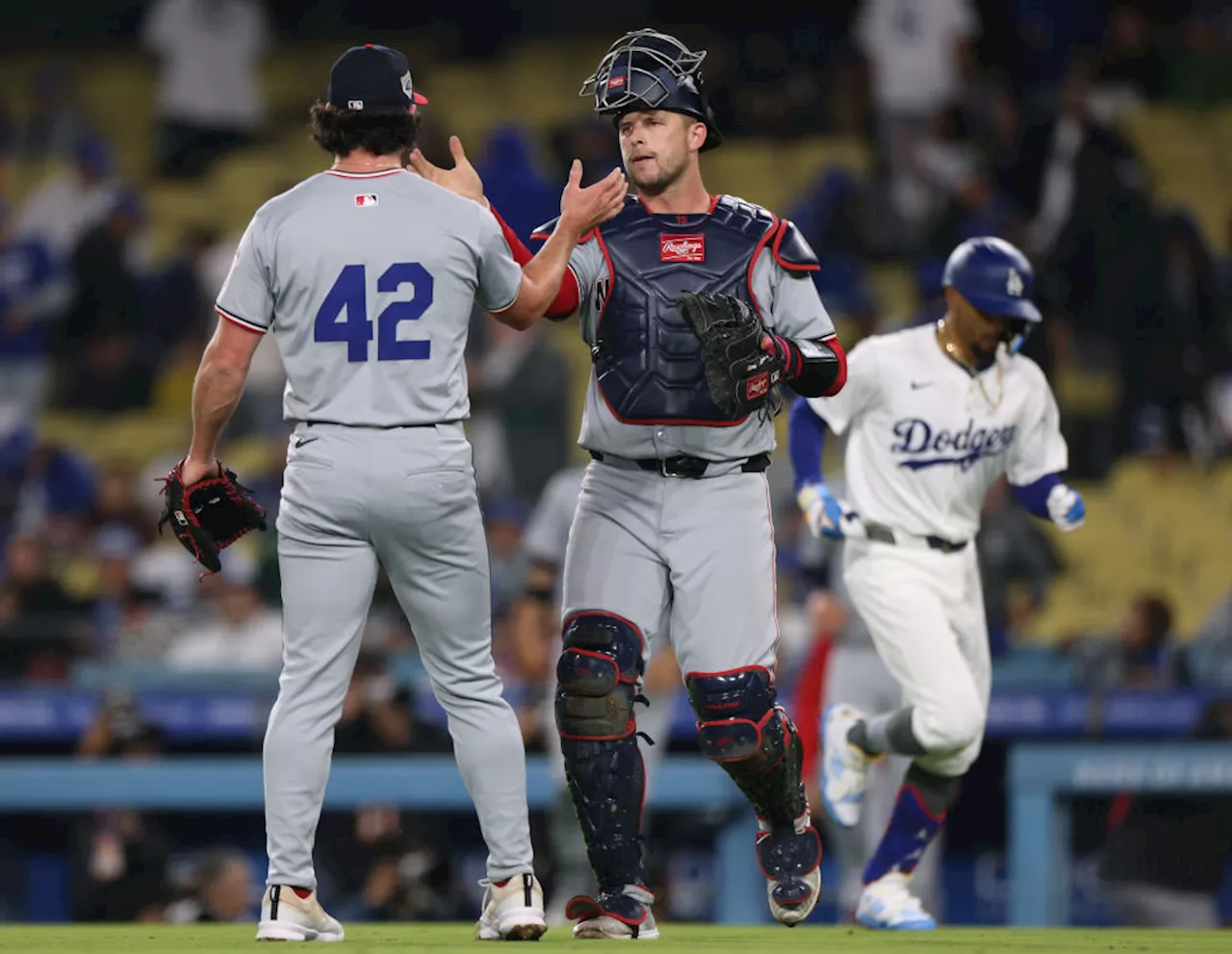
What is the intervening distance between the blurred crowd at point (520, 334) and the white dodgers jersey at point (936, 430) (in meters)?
1.51

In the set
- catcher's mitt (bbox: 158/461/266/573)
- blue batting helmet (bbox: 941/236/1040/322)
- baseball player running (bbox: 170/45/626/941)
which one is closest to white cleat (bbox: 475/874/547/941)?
baseball player running (bbox: 170/45/626/941)

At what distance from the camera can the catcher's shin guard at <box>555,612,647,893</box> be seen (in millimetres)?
5414

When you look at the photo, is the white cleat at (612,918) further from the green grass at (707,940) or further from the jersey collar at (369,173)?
the jersey collar at (369,173)

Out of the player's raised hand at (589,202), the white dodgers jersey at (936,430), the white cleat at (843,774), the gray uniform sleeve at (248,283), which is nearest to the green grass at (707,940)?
the white cleat at (843,774)

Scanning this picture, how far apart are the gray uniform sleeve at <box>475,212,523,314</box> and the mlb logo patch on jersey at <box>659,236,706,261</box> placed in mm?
550

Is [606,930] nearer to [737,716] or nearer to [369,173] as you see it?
[737,716]

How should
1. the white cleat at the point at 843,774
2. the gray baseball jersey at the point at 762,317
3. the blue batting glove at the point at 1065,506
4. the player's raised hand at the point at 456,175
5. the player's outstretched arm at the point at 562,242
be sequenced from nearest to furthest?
1. the player's outstretched arm at the point at 562,242
2. the player's raised hand at the point at 456,175
3. the gray baseball jersey at the point at 762,317
4. the blue batting glove at the point at 1065,506
5. the white cleat at the point at 843,774

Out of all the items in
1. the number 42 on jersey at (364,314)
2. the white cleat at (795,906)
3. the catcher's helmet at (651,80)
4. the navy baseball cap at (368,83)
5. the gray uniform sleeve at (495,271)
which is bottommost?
the white cleat at (795,906)

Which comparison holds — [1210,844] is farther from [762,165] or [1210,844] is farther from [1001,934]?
[762,165]

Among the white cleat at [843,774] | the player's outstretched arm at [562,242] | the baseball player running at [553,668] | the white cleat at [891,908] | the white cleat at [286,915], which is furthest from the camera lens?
the baseball player running at [553,668]

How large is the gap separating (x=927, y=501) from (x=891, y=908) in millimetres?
1281

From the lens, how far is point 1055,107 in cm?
1316

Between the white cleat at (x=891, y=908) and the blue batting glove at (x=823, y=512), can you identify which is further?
the blue batting glove at (x=823, y=512)

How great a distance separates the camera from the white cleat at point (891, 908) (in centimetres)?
646
